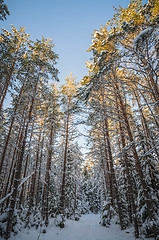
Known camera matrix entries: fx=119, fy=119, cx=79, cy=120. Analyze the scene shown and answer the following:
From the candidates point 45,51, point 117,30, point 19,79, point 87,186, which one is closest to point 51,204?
point 19,79

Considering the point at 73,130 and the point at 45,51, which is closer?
the point at 45,51

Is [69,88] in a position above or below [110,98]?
above

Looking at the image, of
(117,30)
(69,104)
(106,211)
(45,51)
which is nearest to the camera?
(117,30)

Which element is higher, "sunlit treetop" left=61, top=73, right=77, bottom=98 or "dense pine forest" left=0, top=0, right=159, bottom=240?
"sunlit treetop" left=61, top=73, right=77, bottom=98

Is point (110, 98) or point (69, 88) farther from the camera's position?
point (69, 88)

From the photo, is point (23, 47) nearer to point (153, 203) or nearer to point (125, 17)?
point (125, 17)

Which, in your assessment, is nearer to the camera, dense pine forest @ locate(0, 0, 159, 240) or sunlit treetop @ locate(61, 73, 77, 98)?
dense pine forest @ locate(0, 0, 159, 240)

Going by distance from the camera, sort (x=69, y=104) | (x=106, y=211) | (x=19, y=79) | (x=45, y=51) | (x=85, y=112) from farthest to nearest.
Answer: (x=69, y=104) < (x=106, y=211) < (x=45, y=51) < (x=19, y=79) < (x=85, y=112)

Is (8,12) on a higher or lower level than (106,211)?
higher

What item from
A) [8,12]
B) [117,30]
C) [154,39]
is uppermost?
[8,12]

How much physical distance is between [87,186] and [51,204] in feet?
76.8

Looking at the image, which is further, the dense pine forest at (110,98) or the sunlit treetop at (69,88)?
the sunlit treetop at (69,88)

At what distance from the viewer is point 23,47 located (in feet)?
32.4

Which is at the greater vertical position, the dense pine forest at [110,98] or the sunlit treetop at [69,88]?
the sunlit treetop at [69,88]
